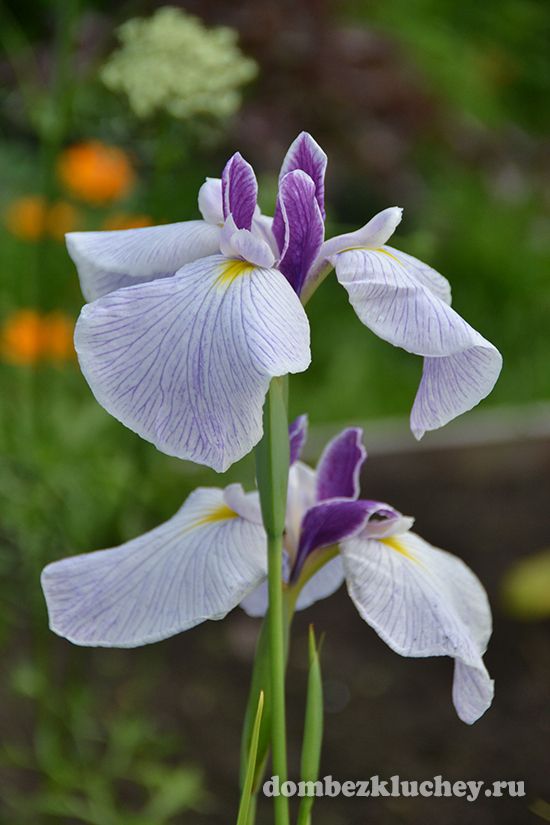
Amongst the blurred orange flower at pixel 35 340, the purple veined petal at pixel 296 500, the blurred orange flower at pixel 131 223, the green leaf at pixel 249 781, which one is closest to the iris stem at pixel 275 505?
the green leaf at pixel 249 781

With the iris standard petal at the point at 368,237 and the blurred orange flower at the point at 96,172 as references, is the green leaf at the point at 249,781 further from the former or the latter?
the blurred orange flower at the point at 96,172

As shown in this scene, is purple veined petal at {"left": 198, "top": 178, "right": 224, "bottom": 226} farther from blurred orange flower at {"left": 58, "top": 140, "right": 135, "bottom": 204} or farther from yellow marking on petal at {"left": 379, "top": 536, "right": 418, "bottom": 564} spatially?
blurred orange flower at {"left": 58, "top": 140, "right": 135, "bottom": 204}

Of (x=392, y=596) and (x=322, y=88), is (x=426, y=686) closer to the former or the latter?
(x=392, y=596)

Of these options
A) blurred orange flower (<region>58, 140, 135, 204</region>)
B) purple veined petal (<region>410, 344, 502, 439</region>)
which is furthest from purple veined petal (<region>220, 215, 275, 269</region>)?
blurred orange flower (<region>58, 140, 135, 204</region>)

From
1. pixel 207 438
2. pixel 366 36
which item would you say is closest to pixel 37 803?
pixel 207 438

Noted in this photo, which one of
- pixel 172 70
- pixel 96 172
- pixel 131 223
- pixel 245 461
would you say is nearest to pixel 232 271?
pixel 172 70

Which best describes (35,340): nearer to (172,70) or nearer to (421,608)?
(172,70)

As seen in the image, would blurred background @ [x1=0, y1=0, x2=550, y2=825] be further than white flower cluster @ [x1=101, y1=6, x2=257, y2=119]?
Yes
